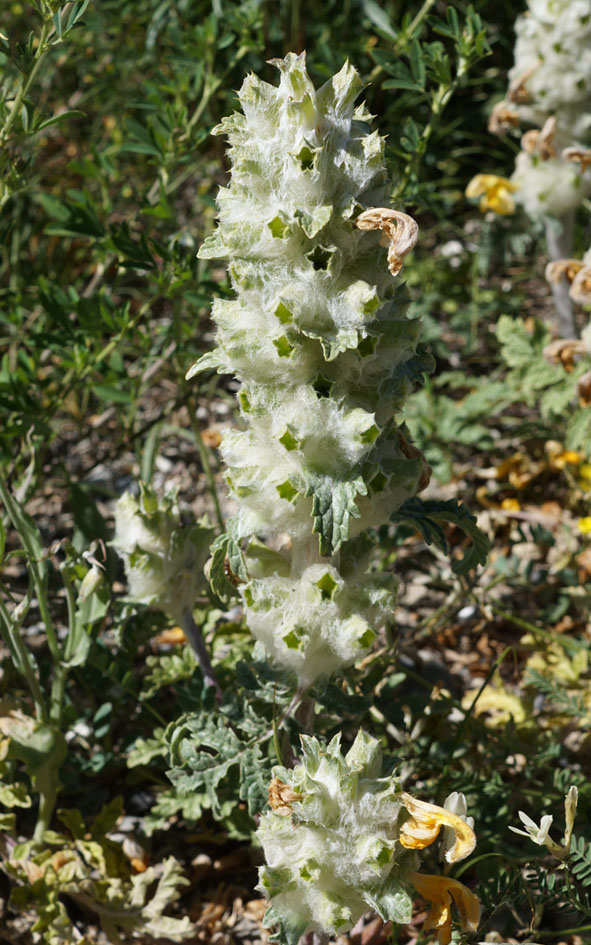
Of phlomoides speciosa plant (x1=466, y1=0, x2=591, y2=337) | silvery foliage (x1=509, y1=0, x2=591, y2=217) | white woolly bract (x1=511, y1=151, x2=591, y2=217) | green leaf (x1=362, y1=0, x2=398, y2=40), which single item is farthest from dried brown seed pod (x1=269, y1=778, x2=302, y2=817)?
white woolly bract (x1=511, y1=151, x2=591, y2=217)

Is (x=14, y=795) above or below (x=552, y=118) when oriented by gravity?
below

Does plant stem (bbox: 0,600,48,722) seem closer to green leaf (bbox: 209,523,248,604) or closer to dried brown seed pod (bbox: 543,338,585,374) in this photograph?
green leaf (bbox: 209,523,248,604)

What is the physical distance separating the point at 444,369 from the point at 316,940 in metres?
2.44

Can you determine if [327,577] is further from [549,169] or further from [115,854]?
[549,169]

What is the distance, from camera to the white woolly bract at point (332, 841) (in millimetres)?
1392

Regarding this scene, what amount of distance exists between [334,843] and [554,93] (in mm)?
2366

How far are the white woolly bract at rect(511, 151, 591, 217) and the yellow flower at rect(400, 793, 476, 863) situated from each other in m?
2.17

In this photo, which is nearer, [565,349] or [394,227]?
[394,227]

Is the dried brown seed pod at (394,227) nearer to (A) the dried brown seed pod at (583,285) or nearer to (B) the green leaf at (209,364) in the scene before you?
(B) the green leaf at (209,364)

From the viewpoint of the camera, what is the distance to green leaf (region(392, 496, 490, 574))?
1.61m

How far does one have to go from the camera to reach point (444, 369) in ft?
12.1

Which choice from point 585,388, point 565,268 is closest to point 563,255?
point 565,268

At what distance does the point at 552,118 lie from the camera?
2.91 m

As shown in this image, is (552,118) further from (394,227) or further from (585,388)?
(394,227)
